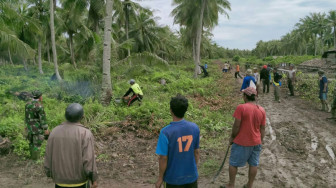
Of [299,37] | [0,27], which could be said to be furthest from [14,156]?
[299,37]

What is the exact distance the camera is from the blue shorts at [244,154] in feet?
12.6

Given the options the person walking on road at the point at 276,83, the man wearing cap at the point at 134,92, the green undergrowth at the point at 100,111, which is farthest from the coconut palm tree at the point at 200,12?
the man wearing cap at the point at 134,92

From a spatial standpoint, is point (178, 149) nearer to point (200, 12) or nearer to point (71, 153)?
point (71, 153)

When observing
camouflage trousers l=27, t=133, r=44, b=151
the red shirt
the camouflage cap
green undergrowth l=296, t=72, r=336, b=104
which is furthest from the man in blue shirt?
green undergrowth l=296, t=72, r=336, b=104

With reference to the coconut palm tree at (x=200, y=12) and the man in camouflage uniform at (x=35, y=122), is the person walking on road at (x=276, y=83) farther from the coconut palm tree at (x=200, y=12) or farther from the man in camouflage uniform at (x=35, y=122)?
the coconut palm tree at (x=200, y=12)

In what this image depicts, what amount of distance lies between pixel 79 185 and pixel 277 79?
10646mm

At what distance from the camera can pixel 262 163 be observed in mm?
5512

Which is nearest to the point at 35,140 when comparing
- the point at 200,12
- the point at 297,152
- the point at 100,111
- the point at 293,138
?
the point at 100,111

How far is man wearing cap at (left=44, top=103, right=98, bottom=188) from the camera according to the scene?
8.60 feet

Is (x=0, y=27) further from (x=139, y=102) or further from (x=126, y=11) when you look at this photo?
(x=126, y=11)

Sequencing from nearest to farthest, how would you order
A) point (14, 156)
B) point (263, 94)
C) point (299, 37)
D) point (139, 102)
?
point (14, 156), point (139, 102), point (263, 94), point (299, 37)

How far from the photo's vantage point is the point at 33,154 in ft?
18.5

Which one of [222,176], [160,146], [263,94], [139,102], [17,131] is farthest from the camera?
[263,94]

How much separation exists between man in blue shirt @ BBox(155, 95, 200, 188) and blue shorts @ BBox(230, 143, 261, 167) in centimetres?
130
